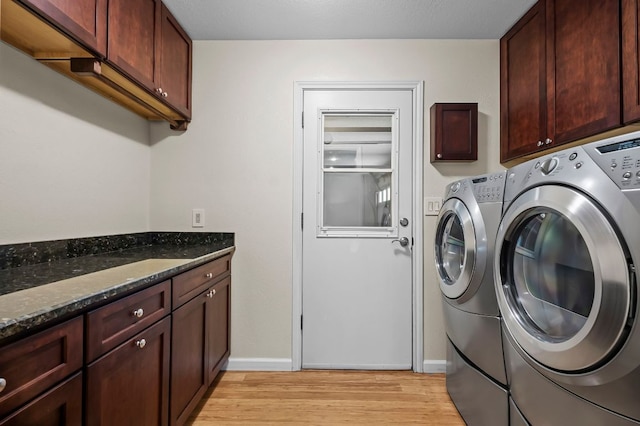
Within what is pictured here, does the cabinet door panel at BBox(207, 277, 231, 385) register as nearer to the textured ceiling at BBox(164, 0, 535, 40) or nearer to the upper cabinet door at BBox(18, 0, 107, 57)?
the upper cabinet door at BBox(18, 0, 107, 57)

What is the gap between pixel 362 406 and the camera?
180 cm

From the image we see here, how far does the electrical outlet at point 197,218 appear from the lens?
7.36 ft

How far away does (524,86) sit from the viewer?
1.94 metres

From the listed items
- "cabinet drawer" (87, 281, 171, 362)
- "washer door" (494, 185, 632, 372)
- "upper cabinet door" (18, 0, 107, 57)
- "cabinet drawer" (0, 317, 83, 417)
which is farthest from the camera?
"upper cabinet door" (18, 0, 107, 57)

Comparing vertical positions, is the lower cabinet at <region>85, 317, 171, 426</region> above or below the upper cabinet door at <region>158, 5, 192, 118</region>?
below

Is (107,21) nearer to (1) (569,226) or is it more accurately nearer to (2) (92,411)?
(2) (92,411)

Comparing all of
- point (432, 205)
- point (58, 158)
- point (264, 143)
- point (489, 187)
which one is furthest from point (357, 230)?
point (58, 158)

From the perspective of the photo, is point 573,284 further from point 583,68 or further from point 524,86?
point 524,86

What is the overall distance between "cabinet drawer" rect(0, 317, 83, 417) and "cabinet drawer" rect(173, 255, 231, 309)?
21.0 inches

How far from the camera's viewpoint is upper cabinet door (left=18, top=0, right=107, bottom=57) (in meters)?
1.08

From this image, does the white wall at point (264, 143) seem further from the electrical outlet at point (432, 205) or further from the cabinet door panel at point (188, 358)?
the cabinet door panel at point (188, 358)

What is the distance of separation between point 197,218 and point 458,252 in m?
1.70

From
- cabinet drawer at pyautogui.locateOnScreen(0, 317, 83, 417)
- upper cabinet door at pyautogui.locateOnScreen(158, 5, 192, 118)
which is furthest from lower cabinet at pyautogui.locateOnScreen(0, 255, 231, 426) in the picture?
upper cabinet door at pyautogui.locateOnScreen(158, 5, 192, 118)

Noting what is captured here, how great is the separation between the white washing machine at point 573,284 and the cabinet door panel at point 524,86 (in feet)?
2.73
